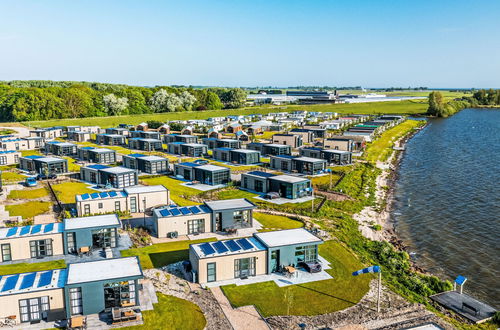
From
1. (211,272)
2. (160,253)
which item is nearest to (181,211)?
(160,253)

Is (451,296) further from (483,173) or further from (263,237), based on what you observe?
(483,173)

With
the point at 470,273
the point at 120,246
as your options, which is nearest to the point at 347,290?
the point at 470,273

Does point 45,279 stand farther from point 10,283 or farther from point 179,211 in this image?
point 179,211

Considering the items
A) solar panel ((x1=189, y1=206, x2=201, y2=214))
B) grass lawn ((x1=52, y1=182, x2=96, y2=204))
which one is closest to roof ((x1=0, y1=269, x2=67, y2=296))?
solar panel ((x1=189, y1=206, x2=201, y2=214))

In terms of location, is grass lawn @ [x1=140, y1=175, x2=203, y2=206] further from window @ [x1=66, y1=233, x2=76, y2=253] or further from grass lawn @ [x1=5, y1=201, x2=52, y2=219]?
window @ [x1=66, y1=233, x2=76, y2=253]

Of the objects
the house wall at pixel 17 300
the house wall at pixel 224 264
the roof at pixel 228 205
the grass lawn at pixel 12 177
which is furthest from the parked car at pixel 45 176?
the house wall at pixel 17 300
